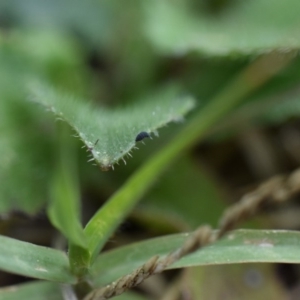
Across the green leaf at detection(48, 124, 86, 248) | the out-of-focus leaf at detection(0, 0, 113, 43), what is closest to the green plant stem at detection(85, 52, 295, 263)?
the green leaf at detection(48, 124, 86, 248)

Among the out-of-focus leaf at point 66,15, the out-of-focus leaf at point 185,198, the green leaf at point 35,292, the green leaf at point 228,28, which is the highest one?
the green leaf at point 228,28

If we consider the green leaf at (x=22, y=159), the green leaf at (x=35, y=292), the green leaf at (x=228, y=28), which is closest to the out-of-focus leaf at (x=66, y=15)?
the green leaf at (x=228, y=28)

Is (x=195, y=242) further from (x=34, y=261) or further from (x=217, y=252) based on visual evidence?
(x=34, y=261)

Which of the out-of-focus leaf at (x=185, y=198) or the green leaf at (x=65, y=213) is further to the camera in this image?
the out-of-focus leaf at (x=185, y=198)

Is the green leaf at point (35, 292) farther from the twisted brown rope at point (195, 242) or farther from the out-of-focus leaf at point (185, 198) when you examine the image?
the out-of-focus leaf at point (185, 198)

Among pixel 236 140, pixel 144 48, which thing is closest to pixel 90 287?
pixel 236 140

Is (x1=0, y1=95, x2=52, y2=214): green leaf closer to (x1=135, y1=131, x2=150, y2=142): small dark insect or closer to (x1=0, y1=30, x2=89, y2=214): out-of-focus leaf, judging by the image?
(x1=0, y1=30, x2=89, y2=214): out-of-focus leaf

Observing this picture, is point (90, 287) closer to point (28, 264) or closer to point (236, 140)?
point (28, 264)
